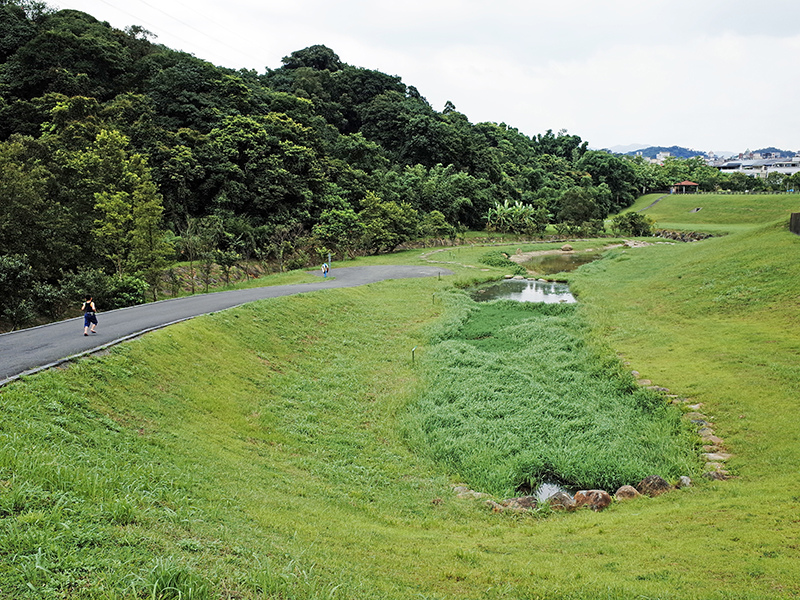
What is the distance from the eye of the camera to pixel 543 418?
12086 mm

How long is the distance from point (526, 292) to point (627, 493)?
2498 cm

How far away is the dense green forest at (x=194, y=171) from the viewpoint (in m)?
20.5

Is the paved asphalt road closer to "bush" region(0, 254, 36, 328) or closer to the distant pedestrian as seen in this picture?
the distant pedestrian

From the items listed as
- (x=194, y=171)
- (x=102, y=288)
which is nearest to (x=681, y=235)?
(x=194, y=171)

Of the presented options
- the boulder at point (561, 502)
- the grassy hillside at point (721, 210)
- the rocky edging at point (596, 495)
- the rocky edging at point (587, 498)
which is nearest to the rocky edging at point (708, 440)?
the rocky edging at point (596, 495)

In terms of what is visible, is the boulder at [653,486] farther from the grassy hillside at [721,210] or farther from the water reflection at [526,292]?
the grassy hillside at [721,210]

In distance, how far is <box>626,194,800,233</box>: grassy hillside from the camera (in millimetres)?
64500

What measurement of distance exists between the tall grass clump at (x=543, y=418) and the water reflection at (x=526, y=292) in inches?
441

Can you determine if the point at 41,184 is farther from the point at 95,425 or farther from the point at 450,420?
the point at 450,420

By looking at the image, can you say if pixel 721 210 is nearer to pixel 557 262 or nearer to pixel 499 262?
pixel 557 262

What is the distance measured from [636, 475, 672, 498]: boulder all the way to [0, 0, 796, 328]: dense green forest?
19715 mm

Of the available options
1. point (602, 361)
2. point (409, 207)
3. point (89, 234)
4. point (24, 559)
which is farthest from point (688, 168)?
point (24, 559)

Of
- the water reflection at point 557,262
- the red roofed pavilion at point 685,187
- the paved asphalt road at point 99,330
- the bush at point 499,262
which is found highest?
the red roofed pavilion at point 685,187

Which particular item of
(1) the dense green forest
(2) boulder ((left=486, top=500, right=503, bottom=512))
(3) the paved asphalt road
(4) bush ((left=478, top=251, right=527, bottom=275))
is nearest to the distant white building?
(1) the dense green forest
